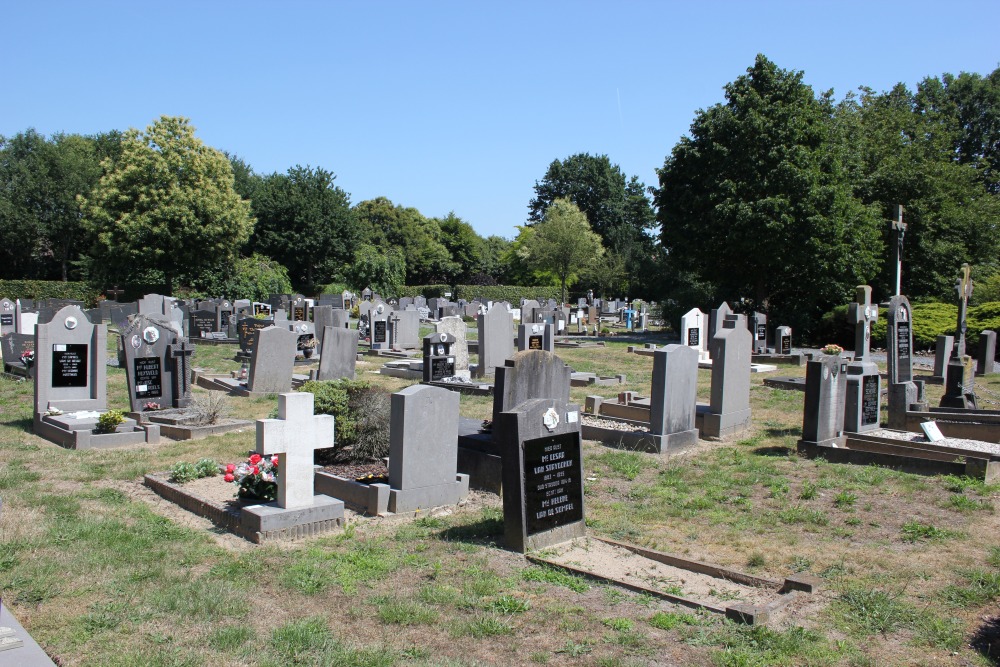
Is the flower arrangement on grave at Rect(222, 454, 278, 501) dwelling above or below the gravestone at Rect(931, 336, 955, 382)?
below

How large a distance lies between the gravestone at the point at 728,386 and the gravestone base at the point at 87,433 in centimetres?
894

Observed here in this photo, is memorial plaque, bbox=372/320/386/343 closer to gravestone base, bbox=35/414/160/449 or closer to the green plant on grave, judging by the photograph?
gravestone base, bbox=35/414/160/449

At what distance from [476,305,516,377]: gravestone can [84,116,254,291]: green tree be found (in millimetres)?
28831

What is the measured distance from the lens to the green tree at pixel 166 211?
4275 cm

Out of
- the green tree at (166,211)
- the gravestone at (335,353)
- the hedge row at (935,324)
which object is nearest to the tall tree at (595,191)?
the green tree at (166,211)

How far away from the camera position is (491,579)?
611 centimetres

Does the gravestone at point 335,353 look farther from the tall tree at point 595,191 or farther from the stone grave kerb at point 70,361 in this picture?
the tall tree at point 595,191

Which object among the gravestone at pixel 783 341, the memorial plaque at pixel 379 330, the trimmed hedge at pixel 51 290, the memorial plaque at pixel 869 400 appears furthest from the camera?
the trimmed hedge at pixel 51 290

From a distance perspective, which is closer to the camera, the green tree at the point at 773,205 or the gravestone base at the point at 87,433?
the gravestone base at the point at 87,433

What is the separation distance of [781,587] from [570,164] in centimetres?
8088

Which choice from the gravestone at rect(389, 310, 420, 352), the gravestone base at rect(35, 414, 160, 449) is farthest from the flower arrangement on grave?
the gravestone at rect(389, 310, 420, 352)

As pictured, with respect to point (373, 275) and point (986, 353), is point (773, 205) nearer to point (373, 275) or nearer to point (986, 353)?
point (986, 353)

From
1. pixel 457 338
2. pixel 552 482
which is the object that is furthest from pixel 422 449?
pixel 457 338

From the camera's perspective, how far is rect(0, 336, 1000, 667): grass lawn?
496 cm
